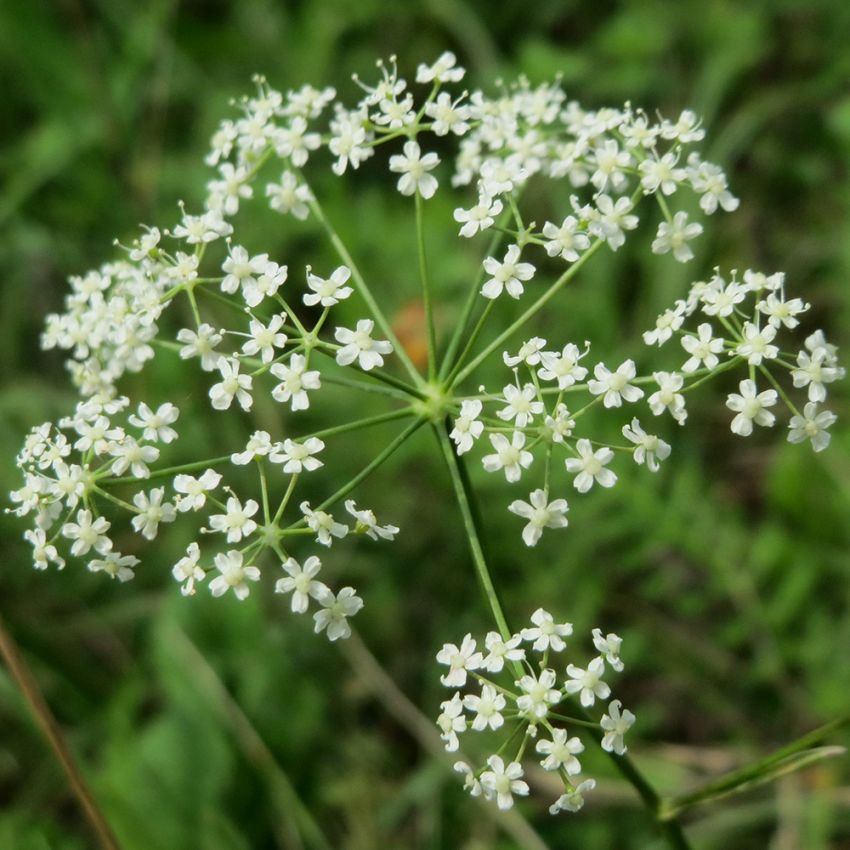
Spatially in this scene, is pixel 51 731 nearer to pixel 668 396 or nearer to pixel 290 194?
pixel 290 194

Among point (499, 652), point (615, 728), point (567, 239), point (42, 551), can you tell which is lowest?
point (615, 728)

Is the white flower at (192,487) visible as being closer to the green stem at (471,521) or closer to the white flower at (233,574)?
the white flower at (233,574)

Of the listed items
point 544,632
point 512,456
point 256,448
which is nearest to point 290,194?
point 256,448

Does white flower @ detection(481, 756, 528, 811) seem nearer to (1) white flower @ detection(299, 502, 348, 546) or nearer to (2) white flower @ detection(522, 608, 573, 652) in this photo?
(2) white flower @ detection(522, 608, 573, 652)

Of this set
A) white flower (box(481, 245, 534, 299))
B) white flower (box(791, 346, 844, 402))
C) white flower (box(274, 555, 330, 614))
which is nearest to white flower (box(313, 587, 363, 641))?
white flower (box(274, 555, 330, 614))

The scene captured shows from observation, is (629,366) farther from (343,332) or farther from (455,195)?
(455,195)
